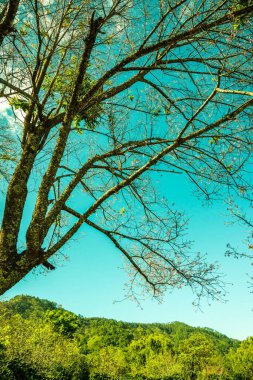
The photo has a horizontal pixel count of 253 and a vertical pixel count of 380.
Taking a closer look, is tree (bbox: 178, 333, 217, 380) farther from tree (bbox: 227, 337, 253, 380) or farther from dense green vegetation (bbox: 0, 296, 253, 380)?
tree (bbox: 227, 337, 253, 380)

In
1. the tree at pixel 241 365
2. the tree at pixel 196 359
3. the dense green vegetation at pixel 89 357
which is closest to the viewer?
A: the dense green vegetation at pixel 89 357

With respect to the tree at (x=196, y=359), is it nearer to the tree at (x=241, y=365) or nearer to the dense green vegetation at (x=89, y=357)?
the dense green vegetation at (x=89, y=357)

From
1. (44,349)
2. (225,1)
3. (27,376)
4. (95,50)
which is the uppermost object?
(95,50)

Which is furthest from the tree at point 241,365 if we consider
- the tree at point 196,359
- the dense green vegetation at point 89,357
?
the tree at point 196,359

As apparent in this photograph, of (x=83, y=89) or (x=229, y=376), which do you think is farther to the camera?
(x=229, y=376)

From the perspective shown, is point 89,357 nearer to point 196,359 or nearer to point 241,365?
point 196,359

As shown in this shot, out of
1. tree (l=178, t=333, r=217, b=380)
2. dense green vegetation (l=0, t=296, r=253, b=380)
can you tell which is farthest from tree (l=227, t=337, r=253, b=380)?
tree (l=178, t=333, r=217, b=380)

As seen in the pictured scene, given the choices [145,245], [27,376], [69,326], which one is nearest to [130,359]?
[69,326]

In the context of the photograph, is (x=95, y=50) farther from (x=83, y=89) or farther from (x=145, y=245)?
(x=145, y=245)

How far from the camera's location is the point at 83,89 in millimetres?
5812

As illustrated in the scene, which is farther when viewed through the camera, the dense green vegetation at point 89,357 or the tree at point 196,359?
the tree at point 196,359

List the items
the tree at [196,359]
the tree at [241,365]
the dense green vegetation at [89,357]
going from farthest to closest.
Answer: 1. the tree at [196,359]
2. the tree at [241,365]
3. the dense green vegetation at [89,357]

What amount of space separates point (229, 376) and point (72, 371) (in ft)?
62.0

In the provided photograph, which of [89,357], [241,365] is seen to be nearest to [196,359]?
[241,365]
